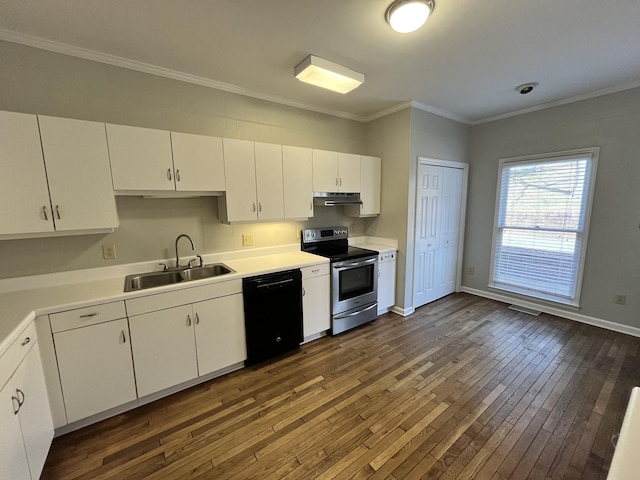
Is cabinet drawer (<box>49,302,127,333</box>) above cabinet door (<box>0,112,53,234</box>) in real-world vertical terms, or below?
below

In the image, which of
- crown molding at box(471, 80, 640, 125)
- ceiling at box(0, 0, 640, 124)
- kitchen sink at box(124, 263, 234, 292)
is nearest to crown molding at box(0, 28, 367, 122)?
Answer: ceiling at box(0, 0, 640, 124)

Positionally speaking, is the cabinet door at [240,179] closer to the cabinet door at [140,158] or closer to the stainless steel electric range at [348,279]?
the cabinet door at [140,158]

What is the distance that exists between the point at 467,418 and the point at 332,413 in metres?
0.99

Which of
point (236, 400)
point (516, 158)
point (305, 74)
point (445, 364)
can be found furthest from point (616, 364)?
point (305, 74)

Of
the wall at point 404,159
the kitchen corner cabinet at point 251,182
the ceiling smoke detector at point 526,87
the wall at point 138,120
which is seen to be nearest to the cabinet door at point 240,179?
the kitchen corner cabinet at point 251,182

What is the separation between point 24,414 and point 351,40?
10.2ft

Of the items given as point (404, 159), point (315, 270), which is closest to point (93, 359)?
point (315, 270)

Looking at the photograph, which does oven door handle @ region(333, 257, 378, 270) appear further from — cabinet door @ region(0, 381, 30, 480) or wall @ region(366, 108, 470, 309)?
cabinet door @ region(0, 381, 30, 480)

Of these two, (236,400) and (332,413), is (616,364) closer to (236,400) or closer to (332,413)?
(332,413)

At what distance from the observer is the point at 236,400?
2.16 metres

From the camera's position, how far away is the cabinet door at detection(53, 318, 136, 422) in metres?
1.77

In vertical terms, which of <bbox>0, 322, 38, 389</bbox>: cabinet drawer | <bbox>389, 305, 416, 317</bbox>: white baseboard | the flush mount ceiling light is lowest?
<bbox>389, 305, 416, 317</bbox>: white baseboard

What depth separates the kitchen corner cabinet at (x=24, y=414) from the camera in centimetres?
122

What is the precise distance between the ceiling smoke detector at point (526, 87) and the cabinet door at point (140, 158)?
3.62m
